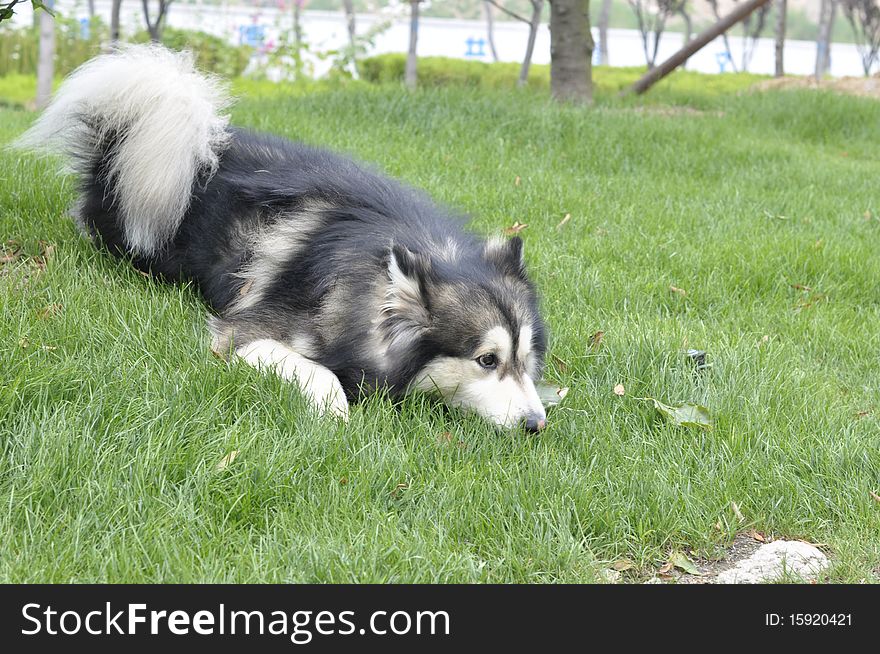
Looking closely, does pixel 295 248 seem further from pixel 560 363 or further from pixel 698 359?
pixel 698 359

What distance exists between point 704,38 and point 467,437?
833 centimetres

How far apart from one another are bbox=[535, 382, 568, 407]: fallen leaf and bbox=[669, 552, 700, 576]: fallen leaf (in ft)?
2.99

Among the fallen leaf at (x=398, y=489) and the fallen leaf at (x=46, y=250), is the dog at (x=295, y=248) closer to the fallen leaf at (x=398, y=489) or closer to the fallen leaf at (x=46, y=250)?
the fallen leaf at (x=46, y=250)

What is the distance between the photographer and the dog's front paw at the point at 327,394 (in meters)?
3.31

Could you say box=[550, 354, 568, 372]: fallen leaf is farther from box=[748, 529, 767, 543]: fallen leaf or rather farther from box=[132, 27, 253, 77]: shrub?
box=[132, 27, 253, 77]: shrub

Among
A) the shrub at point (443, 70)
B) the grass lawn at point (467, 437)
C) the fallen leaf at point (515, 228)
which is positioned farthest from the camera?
the shrub at point (443, 70)

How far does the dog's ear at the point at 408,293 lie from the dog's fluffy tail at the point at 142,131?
1.45 metres

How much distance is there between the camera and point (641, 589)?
2.54 m

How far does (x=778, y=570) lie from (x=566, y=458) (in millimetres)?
786

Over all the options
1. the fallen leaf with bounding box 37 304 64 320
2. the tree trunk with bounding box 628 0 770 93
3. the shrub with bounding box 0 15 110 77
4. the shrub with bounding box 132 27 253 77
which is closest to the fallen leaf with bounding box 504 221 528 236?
the fallen leaf with bounding box 37 304 64 320

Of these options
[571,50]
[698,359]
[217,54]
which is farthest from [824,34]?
[698,359]

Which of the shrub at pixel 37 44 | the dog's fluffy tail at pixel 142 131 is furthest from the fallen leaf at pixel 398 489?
the shrub at pixel 37 44

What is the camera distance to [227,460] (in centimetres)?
292

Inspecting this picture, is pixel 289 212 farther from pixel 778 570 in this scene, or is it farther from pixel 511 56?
pixel 511 56
